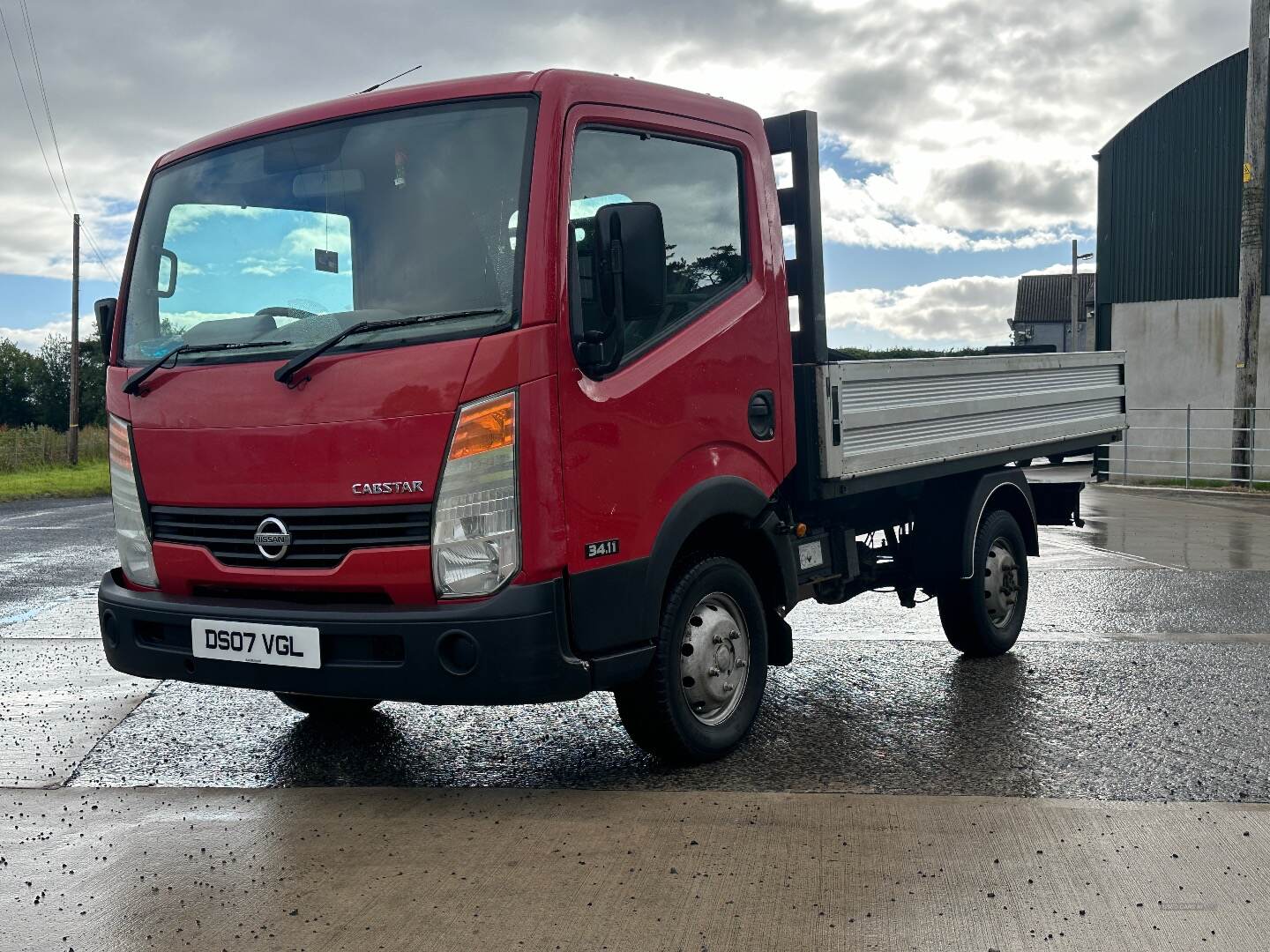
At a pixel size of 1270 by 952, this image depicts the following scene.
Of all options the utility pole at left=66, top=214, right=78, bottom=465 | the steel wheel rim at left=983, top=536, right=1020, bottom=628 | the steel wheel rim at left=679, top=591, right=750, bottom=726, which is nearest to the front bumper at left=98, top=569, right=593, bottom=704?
the steel wheel rim at left=679, top=591, right=750, bottom=726

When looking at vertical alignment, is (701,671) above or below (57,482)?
above

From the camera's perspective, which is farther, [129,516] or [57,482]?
[57,482]

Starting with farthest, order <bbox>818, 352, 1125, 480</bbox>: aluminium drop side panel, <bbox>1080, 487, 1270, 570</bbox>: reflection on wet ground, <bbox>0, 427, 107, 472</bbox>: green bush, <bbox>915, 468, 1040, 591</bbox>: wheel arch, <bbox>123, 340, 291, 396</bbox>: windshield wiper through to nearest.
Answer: <bbox>0, 427, 107, 472</bbox>: green bush < <bbox>1080, 487, 1270, 570</bbox>: reflection on wet ground < <bbox>915, 468, 1040, 591</bbox>: wheel arch < <bbox>818, 352, 1125, 480</bbox>: aluminium drop side panel < <bbox>123, 340, 291, 396</bbox>: windshield wiper

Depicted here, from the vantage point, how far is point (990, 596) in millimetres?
7457

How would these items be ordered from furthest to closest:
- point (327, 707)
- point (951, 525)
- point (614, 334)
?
point (951, 525)
point (327, 707)
point (614, 334)

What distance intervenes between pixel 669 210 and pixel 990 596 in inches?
137

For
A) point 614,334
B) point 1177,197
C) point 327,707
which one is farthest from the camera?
point 1177,197

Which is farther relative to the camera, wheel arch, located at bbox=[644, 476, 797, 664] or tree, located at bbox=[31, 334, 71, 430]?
tree, located at bbox=[31, 334, 71, 430]

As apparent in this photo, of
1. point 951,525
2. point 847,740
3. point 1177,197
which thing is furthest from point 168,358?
point 1177,197

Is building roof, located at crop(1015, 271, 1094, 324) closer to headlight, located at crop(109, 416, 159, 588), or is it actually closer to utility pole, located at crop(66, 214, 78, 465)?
utility pole, located at crop(66, 214, 78, 465)

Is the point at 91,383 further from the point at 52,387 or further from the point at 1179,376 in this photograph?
the point at 1179,376

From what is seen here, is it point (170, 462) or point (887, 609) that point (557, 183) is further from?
point (887, 609)

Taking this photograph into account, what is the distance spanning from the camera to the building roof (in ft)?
286

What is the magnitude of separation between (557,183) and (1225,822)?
3.09m
